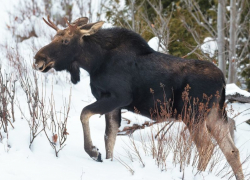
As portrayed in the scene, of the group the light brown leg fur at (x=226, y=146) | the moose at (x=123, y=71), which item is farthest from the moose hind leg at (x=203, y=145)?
the light brown leg fur at (x=226, y=146)

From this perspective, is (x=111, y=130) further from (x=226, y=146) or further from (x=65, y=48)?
(x=226, y=146)

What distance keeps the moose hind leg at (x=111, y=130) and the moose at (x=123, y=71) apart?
0.5 inches

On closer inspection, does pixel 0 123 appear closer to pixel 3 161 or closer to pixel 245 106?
pixel 3 161

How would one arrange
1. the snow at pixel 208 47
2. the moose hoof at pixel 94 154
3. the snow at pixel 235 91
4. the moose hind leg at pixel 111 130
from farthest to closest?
the snow at pixel 208 47 → the snow at pixel 235 91 → the moose hind leg at pixel 111 130 → the moose hoof at pixel 94 154

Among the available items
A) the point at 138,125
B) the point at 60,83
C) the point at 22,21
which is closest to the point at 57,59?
the point at 138,125

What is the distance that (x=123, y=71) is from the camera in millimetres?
4812

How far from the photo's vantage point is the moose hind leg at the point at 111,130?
512 cm

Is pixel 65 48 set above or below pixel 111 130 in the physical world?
above

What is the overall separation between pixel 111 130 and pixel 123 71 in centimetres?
83

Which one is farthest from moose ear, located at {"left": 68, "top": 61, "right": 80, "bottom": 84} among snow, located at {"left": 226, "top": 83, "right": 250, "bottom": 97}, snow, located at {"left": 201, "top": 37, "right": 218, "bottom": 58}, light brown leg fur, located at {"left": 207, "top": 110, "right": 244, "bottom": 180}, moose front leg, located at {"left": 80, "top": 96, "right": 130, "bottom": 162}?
snow, located at {"left": 201, "top": 37, "right": 218, "bottom": 58}

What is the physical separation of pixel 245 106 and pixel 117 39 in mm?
3598

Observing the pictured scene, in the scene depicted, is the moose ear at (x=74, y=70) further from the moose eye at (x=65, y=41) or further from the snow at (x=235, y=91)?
the snow at (x=235, y=91)

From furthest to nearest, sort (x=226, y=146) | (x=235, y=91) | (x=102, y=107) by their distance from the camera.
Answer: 1. (x=235, y=91)
2. (x=226, y=146)
3. (x=102, y=107)

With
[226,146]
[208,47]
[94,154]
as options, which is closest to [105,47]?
[94,154]
